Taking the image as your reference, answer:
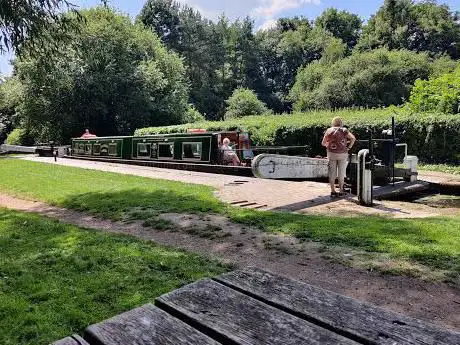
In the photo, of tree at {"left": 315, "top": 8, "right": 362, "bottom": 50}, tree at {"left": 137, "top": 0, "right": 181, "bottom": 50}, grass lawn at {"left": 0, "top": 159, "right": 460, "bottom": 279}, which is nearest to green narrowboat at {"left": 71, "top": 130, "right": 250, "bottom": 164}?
grass lawn at {"left": 0, "top": 159, "right": 460, "bottom": 279}

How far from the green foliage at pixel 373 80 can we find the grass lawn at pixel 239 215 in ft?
111

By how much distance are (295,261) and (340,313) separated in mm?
3632

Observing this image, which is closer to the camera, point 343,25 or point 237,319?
point 237,319

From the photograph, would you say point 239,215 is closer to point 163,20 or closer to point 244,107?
point 244,107

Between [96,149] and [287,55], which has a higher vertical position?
[287,55]

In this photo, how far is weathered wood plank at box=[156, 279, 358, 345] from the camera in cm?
116

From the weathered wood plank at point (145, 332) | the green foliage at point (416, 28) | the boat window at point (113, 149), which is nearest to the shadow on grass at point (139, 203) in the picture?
the weathered wood plank at point (145, 332)

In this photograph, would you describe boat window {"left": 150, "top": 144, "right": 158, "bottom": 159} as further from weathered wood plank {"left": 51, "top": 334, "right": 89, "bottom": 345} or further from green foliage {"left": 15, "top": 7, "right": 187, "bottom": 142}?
weathered wood plank {"left": 51, "top": 334, "right": 89, "bottom": 345}

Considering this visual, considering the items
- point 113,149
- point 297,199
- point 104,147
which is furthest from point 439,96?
point 104,147

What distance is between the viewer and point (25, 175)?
15.5 metres

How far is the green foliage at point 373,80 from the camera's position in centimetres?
4178

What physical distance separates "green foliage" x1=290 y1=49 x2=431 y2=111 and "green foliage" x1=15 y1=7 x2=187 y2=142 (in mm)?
19127

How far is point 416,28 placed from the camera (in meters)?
59.2

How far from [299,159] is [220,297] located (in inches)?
378
